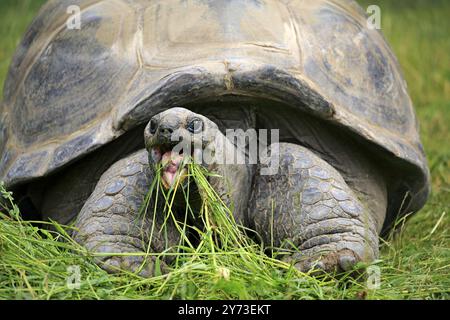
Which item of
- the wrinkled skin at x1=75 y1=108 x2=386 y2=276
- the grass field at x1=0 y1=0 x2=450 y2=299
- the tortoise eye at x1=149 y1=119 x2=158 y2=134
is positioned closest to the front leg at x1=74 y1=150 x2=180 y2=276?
the wrinkled skin at x1=75 y1=108 x2=386 y2=276

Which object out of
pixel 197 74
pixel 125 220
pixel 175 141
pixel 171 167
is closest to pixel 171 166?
pixel 171 167

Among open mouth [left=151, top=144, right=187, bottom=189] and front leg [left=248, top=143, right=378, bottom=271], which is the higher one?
open mouth [left=151, top=144, right=187, bottom=189]

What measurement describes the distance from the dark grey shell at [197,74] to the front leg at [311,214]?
290mm

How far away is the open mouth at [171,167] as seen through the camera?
385 centimetres

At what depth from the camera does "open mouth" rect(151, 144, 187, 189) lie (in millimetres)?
3854

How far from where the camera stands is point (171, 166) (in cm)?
→ 386

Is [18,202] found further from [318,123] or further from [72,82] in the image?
[318,123]

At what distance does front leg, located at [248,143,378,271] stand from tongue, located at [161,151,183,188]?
57 centimetres

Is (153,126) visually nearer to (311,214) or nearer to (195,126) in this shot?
(195,126)

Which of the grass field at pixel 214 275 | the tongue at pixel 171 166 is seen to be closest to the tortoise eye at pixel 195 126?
the tongue at pixel 171 166

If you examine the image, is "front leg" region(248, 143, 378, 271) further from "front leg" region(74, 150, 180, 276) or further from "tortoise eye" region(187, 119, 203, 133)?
"tortoise eye" region(187, 119, 203, 133)

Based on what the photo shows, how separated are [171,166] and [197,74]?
0.59 m

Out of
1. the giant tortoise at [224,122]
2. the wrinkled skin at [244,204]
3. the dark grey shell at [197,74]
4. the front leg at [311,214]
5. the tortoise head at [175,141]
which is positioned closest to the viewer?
the tortoise head at [175,141]

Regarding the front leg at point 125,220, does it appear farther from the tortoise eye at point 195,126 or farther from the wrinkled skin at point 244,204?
the tortoise eye at point 195,126
